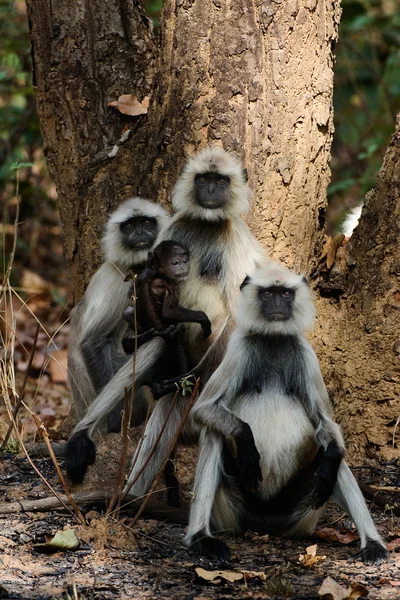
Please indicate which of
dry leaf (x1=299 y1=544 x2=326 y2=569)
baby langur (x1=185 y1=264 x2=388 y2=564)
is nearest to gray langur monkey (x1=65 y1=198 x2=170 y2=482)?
baby langur (x1=185 y1=264 x2=388 y2=564)

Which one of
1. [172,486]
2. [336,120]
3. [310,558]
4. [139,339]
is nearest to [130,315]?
[139,339]

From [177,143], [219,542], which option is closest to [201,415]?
[219,542]

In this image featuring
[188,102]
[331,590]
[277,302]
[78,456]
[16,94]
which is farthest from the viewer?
[16,94]

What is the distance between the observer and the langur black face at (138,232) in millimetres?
4680

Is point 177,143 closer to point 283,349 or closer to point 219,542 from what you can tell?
point 283,349

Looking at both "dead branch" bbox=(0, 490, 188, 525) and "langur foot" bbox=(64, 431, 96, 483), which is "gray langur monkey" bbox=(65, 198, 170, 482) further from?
"dead branch" bbox=(0, 490, 188, 525)

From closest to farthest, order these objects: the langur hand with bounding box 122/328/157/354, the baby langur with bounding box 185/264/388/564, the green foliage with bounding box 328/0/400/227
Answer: the baby langur with bounding box 185/264/388/564 → the langur hand with bounding box 122/328/157/354 → the green foliage with bounding box 328/0/400/227

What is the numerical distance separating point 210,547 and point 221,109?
2.33 metres

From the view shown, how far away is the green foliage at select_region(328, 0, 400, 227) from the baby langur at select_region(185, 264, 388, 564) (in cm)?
520

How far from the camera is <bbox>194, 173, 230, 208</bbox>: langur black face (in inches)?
167

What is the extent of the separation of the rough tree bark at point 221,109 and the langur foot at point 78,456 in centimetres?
141

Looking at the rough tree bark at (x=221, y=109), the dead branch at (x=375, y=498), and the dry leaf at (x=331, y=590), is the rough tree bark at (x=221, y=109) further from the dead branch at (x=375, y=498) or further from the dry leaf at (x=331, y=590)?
the dry leaf at (x=331, y=590)

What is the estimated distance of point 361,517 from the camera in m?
3.55

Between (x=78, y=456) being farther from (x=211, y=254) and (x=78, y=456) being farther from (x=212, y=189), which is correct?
(x=212, y=189)
